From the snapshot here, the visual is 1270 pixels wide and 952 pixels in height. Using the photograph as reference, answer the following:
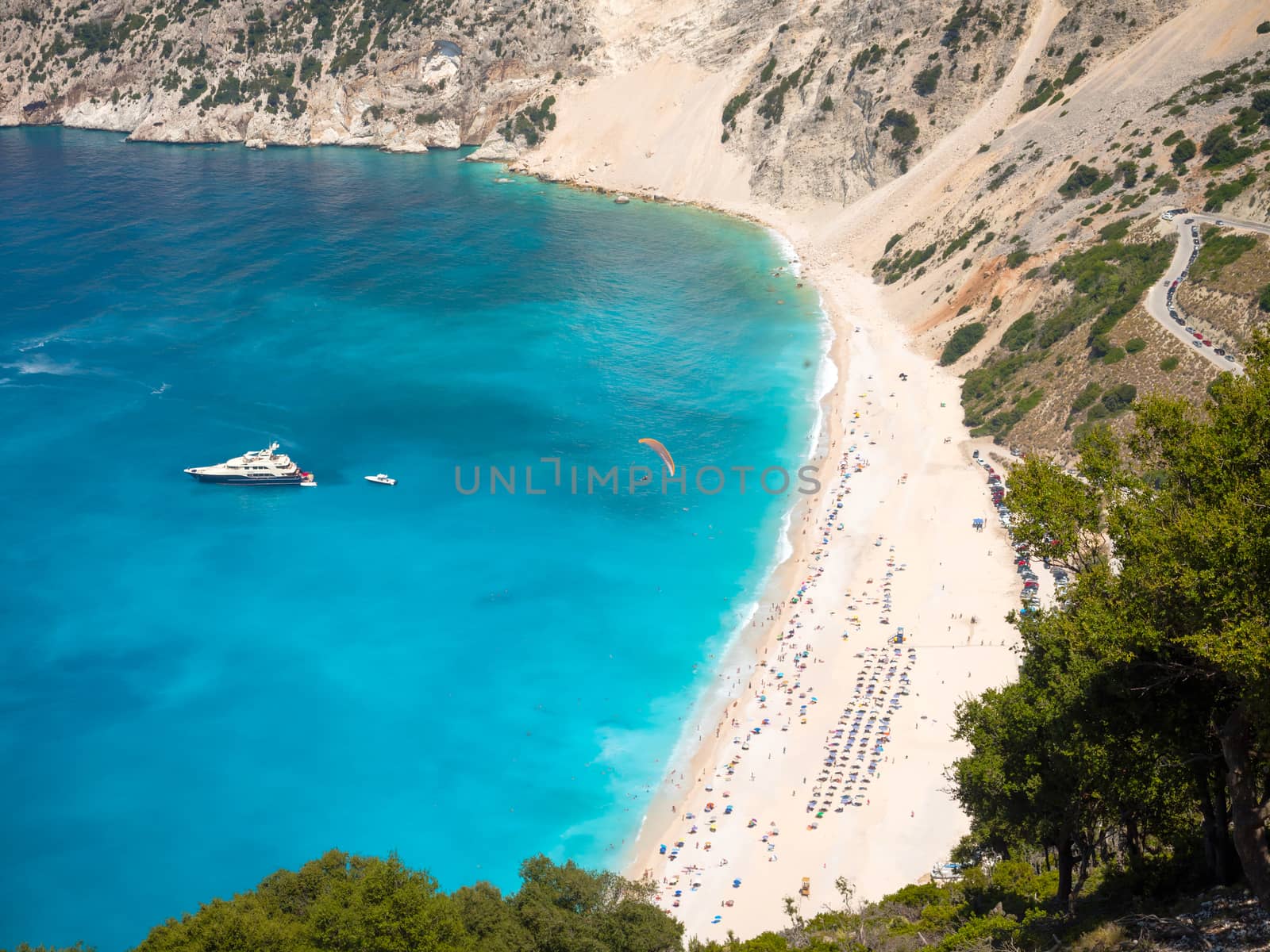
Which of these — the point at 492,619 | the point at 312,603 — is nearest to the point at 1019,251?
the point at 492,619

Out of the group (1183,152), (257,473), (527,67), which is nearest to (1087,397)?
(1183,152)

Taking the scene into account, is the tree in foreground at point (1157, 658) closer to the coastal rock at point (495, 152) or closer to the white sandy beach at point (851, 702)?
the white sandy beach at point (851, 702)

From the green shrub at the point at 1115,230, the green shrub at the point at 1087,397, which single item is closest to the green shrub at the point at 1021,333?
the green shrub at the point at 1115,230

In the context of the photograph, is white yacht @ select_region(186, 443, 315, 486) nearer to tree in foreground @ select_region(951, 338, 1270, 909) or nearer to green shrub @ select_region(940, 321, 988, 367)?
green shrub @ select_region(940, 321, 988, 367)

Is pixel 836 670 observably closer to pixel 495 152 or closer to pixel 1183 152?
pixel 1183 152

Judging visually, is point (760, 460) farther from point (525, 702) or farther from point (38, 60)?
point (38, 60)

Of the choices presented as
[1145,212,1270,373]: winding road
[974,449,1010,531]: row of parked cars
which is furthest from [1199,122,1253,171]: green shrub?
[974,449,1010,531]: row of parked cars
